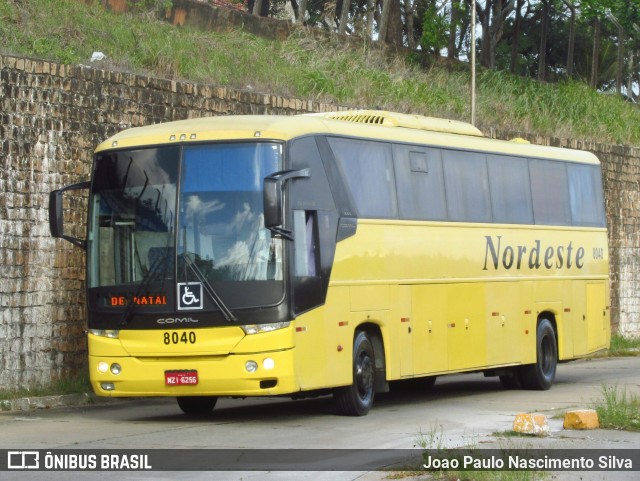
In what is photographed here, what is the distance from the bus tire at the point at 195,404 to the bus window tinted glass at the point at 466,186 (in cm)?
396

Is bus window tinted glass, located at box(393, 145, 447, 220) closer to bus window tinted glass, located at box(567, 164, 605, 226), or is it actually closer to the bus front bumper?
the bus front bumper

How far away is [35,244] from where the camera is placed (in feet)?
60.0

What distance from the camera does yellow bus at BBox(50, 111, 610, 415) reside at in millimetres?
14820

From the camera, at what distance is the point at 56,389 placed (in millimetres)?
18188

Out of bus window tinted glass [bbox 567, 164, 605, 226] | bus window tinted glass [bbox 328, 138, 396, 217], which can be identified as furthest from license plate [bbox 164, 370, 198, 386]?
bus window tinted glass [bbox 567, 164, 605, 226]

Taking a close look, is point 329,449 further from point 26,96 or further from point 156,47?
point 156,47

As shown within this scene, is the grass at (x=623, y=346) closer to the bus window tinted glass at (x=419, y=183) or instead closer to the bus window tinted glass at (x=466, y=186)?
the bus window tinted glass at (x=466, y=186)

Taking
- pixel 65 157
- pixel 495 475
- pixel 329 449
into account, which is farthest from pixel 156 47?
pixel 495 475

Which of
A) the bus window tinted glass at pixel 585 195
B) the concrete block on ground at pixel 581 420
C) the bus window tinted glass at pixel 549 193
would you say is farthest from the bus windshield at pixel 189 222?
the bus window tinted glass at pixel 585 195

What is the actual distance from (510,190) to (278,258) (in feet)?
19.9

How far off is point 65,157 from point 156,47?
5.86 metres

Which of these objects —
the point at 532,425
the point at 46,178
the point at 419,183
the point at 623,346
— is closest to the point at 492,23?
the point at 623,346

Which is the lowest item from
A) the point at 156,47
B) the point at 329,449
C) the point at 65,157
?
the point at 329,449

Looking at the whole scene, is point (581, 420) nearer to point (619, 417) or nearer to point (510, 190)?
point (619, 417)
